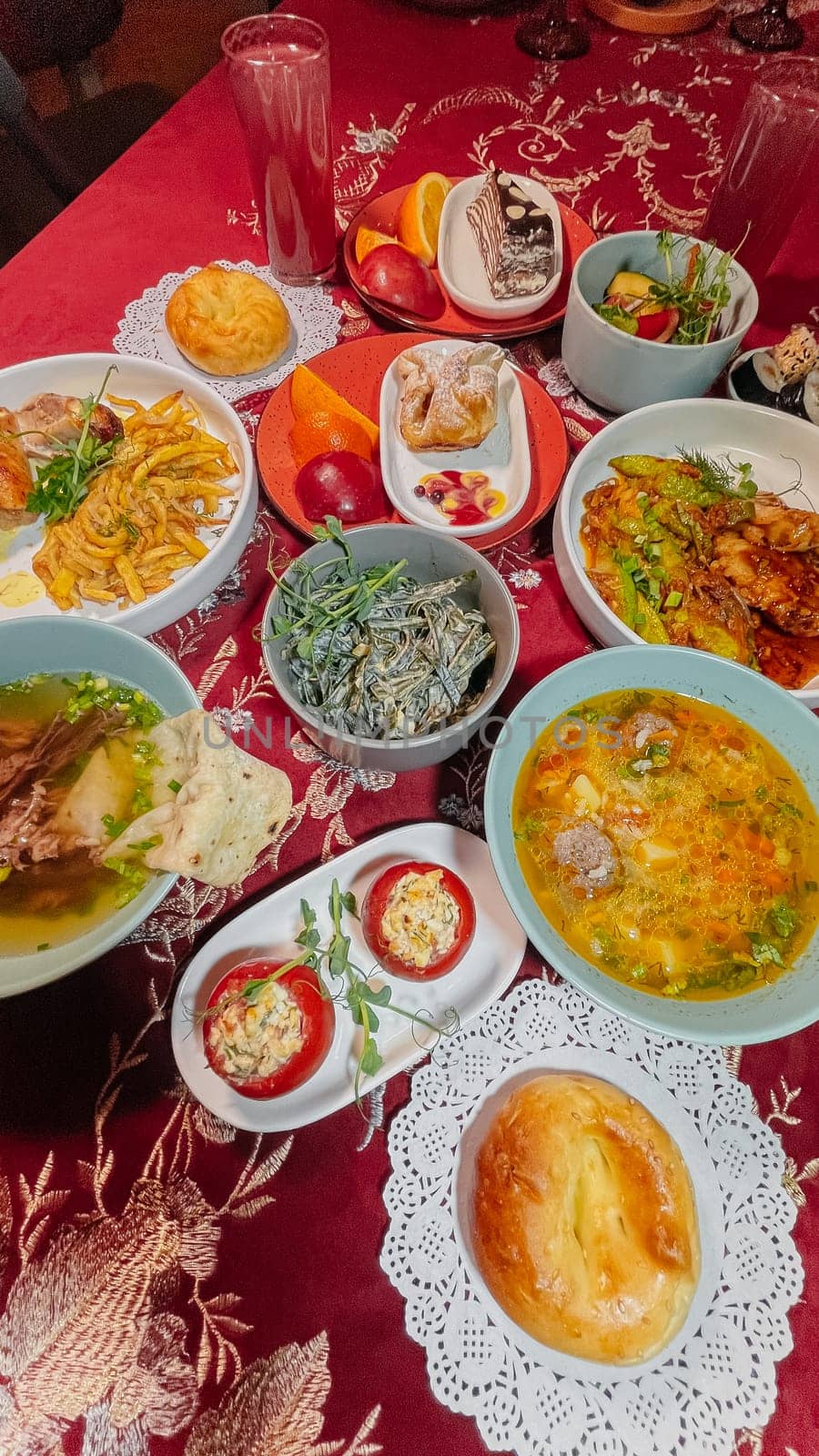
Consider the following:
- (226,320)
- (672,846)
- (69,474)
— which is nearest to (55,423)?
(69,474)

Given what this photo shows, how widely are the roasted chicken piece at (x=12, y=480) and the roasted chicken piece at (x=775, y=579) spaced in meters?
1.58

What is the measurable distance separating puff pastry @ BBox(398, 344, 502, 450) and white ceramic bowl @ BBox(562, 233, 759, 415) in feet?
0.72

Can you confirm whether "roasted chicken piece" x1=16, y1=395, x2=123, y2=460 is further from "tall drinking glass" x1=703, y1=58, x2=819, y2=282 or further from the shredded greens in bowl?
"tall drinking glass" x1=703, y1=58, x2=819, y2=282

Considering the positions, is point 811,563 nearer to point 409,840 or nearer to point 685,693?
point 685,693

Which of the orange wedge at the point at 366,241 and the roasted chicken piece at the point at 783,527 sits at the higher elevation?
the orange wedge at the point at 366,241

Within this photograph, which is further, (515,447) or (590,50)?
(590,50)

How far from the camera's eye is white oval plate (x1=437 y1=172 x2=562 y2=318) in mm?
1949

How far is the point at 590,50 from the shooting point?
2689 mm

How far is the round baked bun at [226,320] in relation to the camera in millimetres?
1835

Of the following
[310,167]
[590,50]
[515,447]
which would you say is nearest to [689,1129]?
[515,447]

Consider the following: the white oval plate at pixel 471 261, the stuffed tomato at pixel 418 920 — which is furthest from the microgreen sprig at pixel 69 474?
the stuffed tomato at pixel 418 920

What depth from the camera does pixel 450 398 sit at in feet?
5.48

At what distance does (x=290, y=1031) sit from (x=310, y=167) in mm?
2147

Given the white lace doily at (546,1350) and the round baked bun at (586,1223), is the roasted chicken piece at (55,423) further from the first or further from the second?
the round baked bun at (586,1223)
